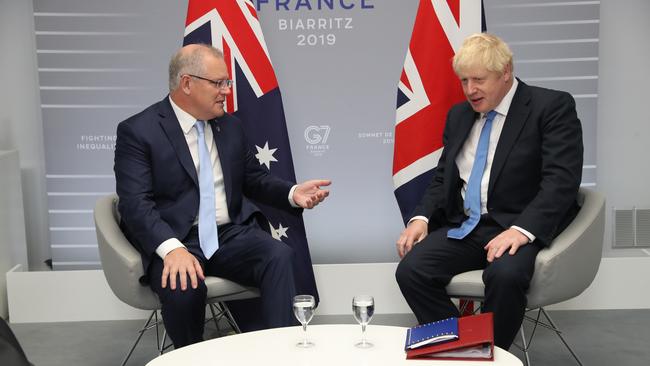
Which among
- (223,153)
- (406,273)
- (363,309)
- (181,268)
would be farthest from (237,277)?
(363,309)

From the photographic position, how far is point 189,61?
3.61 m

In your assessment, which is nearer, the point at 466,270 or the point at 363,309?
the point at 363,309

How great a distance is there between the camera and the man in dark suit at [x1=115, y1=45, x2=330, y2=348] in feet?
11.3

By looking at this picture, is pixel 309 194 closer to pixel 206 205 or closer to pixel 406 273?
pixel 206 205

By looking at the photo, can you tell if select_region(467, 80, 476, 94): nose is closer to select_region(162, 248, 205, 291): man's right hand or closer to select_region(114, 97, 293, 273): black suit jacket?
select_region(114, 97, 293, 273): black suit jacket

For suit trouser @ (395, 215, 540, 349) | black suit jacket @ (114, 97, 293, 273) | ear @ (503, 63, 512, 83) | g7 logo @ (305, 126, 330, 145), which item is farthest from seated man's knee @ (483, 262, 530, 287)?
g7 logo @ (305, 126, 330, 145)

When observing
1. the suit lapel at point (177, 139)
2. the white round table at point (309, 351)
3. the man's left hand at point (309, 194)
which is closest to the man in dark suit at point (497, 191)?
the man's left hand at point (309, 194)

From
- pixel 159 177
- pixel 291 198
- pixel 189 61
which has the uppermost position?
pixel 189 61

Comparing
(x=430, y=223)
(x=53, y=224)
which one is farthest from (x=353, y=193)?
(x=53, y=224)

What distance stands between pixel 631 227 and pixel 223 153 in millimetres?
2460

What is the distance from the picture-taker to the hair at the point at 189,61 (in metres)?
3.60

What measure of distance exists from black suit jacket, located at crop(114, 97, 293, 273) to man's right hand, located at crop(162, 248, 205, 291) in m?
0.10

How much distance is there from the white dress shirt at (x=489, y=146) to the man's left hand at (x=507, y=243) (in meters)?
0.25

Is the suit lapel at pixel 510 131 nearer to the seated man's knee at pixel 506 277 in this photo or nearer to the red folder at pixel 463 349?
the seated man's knee at pixel 506 277
